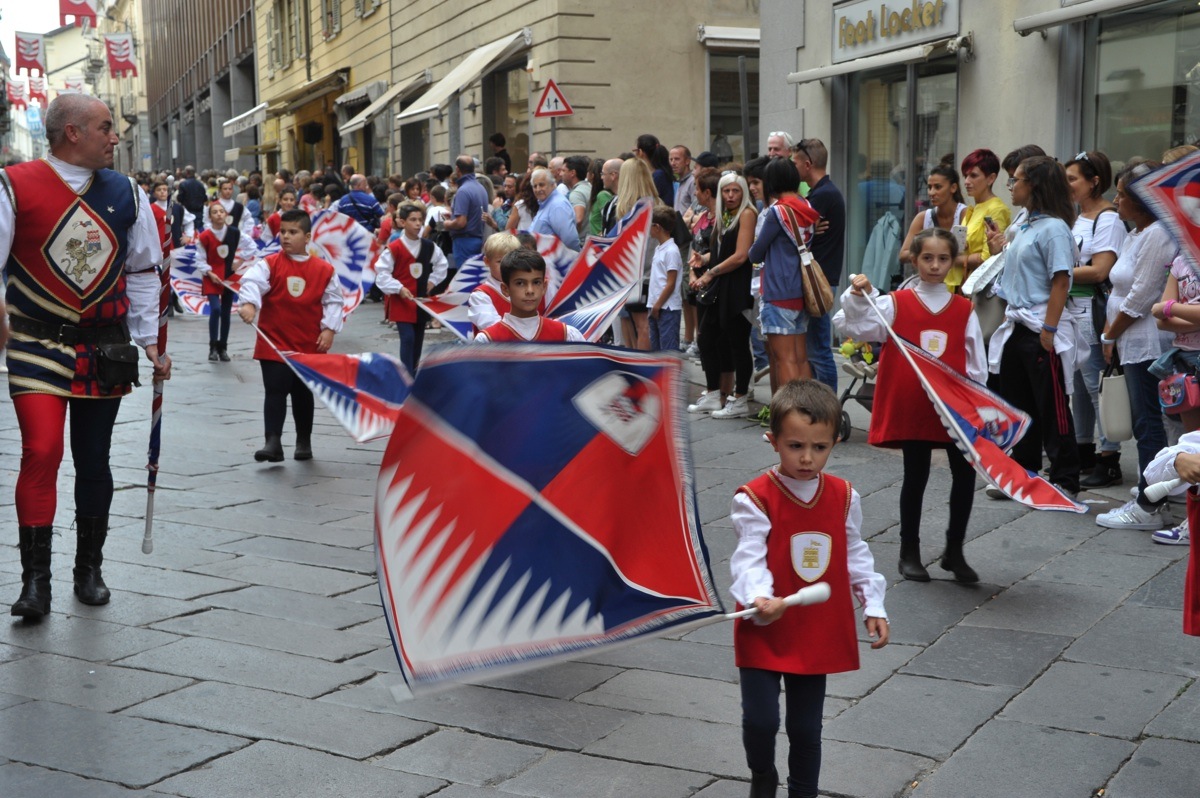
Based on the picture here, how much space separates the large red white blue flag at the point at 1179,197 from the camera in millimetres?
3344

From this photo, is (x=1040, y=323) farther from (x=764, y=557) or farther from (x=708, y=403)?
(x=764, y=557)

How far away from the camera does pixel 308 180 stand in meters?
22.8

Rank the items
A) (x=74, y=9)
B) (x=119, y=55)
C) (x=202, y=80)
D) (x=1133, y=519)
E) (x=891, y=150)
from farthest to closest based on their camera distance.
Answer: (x=202, y=80), (x=119, y=55), (x=74, y=9), (x=891, y=150), (x=1133, y=519)

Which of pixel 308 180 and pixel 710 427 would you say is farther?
pixel 308 180

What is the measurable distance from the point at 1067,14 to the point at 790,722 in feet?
25.8

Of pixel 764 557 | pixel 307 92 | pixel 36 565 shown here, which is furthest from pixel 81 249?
pixel 307 92

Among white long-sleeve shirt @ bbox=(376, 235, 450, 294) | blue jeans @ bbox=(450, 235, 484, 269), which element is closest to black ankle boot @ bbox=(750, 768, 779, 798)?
white long-sleeve shirt @ bbox=(376, 235, 450, 294)

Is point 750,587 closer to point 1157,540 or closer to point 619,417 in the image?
point 619,417

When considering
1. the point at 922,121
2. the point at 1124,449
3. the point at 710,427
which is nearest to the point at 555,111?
the point at 922,121

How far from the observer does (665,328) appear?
1028 cm

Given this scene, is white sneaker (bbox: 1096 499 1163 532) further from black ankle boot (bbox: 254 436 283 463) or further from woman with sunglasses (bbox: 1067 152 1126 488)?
black ankle boot (bbox: 254 436 283 463)

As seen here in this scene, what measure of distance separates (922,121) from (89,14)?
126ft

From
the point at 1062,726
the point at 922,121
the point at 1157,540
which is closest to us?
the point at 1062,726

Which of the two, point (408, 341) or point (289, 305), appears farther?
point (408, 341)
